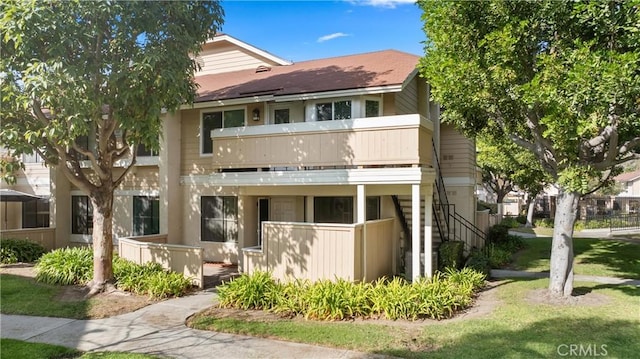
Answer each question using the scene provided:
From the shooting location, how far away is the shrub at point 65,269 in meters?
11.5

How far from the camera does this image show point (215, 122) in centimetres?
1507

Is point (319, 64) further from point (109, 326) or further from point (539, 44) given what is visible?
point (109, 326)

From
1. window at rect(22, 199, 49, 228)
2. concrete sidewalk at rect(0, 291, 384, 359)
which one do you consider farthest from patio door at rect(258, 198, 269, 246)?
window at rect(22, 199, 49, 228)

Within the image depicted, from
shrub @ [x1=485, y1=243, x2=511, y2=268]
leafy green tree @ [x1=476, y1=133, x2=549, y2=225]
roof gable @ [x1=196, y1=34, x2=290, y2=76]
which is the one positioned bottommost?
shrub @ [x1=485, y1=243, x2=511, y2=268]

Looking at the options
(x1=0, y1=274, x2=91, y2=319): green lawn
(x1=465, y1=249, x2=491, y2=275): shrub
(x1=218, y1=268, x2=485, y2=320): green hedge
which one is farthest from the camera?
(x1=465, y1=249, x2=491, y2=275): shrub

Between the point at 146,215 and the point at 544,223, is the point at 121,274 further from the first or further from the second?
the point at 544,223

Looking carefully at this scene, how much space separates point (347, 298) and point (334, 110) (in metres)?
6.51

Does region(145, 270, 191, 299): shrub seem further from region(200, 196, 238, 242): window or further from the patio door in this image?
the patio door

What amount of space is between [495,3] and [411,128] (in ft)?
10.6

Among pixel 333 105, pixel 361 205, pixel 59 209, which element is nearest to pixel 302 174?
pixel 361 205

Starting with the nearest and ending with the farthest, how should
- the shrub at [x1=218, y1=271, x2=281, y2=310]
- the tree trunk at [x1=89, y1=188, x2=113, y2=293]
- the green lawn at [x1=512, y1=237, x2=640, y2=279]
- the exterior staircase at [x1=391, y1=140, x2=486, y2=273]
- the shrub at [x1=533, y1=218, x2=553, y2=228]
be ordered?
1. the shrub at [x1=218, y1=271, x2=281, y2=310]
2. the tree trunk at [x1=89, y1=188, x2=113, y2=293]
3. the green lawn at [x1=512, y1=237, x2=640, y2=279]
4. the exterior staircase at [x1=391, y1=140, x2=486, y2=273]
5. the shrub at [x1=533, y1=218, x2=553, y2=228]

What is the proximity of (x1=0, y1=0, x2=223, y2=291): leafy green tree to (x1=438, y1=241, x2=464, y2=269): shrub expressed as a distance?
27.8 ft

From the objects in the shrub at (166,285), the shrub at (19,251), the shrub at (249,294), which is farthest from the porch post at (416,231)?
the shrub at (19,251)

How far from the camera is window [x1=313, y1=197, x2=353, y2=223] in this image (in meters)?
13.7
